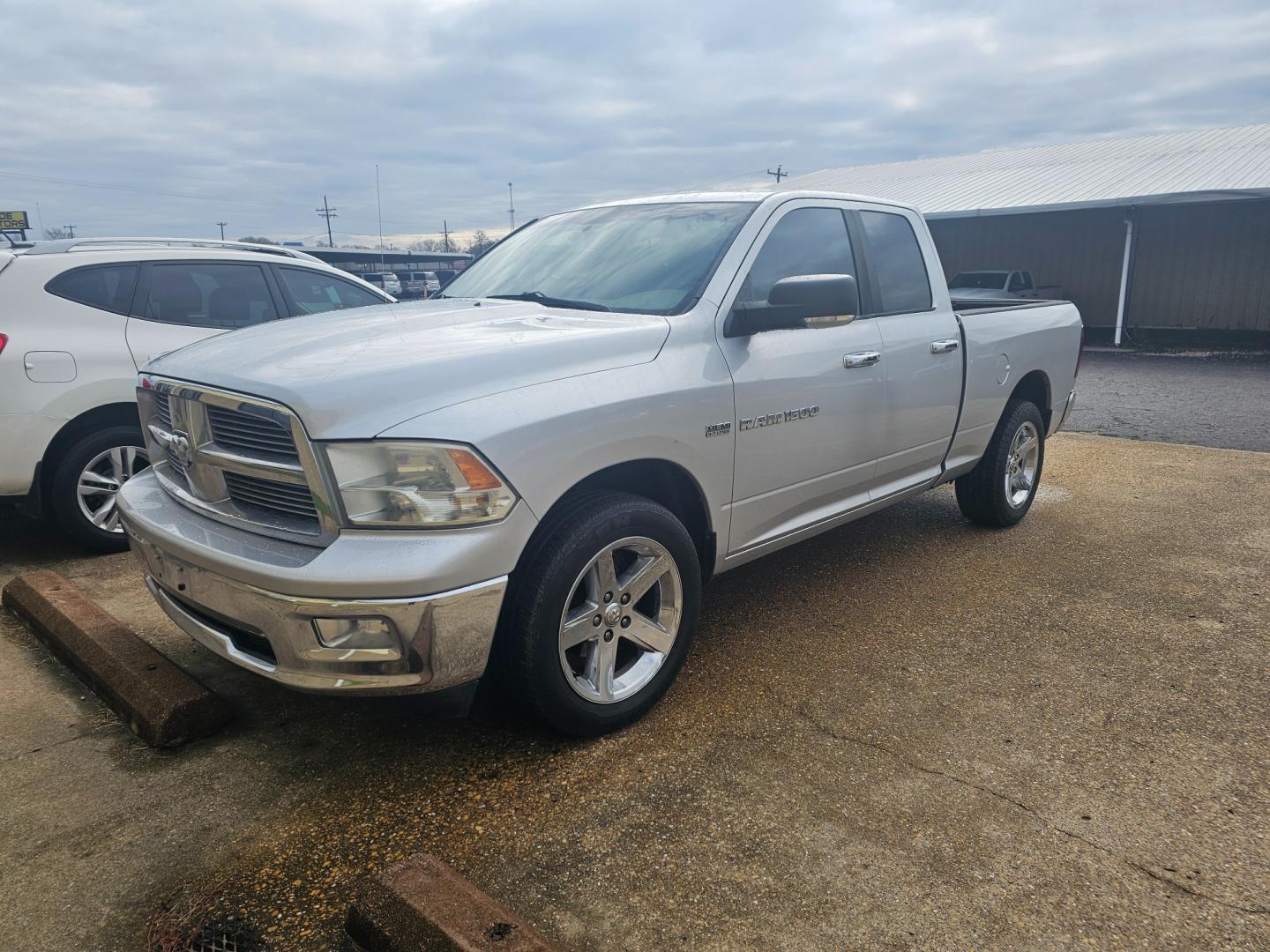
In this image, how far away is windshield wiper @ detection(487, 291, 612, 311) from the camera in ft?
11.2

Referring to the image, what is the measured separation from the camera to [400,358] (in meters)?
2.64

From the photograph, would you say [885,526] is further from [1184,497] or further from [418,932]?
[418,932]

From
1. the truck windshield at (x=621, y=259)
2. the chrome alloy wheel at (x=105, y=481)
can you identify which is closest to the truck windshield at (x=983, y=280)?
the truck windshield at (x=621, y=259)

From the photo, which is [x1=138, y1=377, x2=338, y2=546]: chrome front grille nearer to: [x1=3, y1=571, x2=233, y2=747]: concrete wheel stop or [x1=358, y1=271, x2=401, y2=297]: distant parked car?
[x1=3, y1=571, x2=233, y2=747]: concrete wheel stop

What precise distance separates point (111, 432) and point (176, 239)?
156 cm

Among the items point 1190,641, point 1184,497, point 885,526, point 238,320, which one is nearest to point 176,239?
point 238,320

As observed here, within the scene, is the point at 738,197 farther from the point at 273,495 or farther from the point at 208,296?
the point at 208,296

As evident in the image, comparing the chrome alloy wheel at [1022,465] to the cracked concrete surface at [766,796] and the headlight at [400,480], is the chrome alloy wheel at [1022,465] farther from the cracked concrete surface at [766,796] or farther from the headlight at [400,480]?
the headlight at [400,480]

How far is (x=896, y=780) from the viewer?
2.76 metres

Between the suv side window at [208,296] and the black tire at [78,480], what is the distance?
0.73 metres

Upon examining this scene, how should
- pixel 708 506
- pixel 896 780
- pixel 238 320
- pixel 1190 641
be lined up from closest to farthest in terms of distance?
pixel 896 780, pixel 708 506, pixel 1190 641, pixel 238 320

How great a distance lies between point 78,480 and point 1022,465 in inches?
216

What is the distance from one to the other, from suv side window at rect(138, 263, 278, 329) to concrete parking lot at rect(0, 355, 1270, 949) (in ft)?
6.59

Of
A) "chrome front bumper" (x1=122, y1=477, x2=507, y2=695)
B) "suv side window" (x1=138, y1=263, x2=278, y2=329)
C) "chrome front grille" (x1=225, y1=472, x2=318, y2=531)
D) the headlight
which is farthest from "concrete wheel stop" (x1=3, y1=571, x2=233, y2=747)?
"suv side window" (x1=138, y1=263, x2=278, y2=329)
